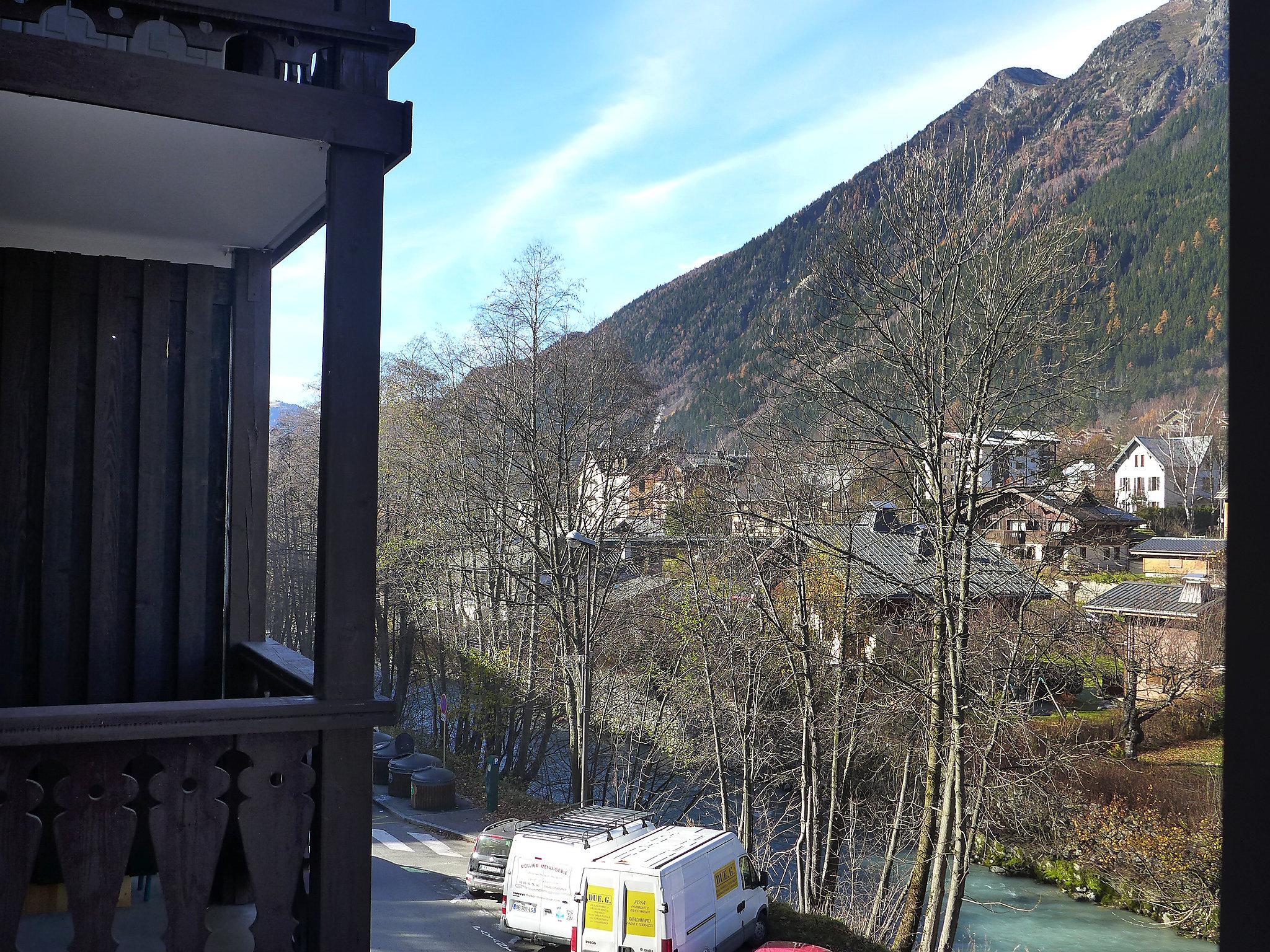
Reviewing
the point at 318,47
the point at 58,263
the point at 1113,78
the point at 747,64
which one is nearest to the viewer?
the point at 318,47

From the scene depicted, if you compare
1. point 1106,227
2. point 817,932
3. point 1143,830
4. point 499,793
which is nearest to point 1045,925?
point 1143,830

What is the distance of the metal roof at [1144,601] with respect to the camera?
16.0m

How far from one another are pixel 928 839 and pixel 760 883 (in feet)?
6.94

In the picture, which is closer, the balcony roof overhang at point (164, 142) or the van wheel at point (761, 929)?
the balcony roof overhang at point (164, 142)

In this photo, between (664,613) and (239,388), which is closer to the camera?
(239,388)

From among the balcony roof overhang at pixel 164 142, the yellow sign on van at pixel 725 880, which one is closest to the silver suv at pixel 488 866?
the yellow sign on van at pixel 725 880

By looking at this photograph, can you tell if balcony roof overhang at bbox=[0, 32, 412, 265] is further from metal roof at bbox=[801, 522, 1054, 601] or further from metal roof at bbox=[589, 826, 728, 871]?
metal roof at bbox=[801, 522, 1054, 601]

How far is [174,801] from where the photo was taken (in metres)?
2.62

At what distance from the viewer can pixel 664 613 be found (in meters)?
18.9

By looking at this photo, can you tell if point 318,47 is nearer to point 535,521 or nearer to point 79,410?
point 79,410

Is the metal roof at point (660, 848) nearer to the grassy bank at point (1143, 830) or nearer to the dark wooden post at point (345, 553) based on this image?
the grassy bank at point (1143, 830)

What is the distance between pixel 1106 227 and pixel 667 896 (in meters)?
23.8

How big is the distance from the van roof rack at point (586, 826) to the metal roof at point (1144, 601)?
8.19 metres

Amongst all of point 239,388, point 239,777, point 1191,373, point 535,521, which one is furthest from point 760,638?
point 1191,373
